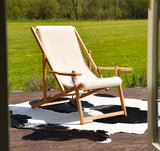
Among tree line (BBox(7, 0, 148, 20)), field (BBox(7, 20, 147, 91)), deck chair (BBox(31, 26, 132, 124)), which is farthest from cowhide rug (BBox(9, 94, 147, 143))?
tree line (BBox(7, 0, 148, 20))

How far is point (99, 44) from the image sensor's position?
32.0 feet

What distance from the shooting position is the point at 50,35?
168 inches

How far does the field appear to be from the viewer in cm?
873

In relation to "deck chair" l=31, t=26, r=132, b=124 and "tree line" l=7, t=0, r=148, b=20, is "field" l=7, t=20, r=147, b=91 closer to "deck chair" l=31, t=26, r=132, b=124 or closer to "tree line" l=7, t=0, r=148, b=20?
"tree line" l=7, t=0, r=148, b=20

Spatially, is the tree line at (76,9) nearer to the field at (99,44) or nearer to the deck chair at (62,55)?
the field at (99,44)

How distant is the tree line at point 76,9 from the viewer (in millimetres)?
8328

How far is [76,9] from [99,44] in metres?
1.49

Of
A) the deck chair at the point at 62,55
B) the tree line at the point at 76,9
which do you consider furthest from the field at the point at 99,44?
the deck chair at the point at 62,55

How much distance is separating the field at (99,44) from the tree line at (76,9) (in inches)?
6.1

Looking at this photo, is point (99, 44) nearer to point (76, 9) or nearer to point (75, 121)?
point (76, 9)

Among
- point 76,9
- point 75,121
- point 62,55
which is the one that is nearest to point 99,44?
point 76,9

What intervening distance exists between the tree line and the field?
16 centimetres

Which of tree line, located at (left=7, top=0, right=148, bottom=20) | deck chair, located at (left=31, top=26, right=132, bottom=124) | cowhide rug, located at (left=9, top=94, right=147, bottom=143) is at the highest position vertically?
tree line, located at (left=7, top=0, right=148, bottom=20)

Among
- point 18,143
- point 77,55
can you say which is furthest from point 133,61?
point 18,143
